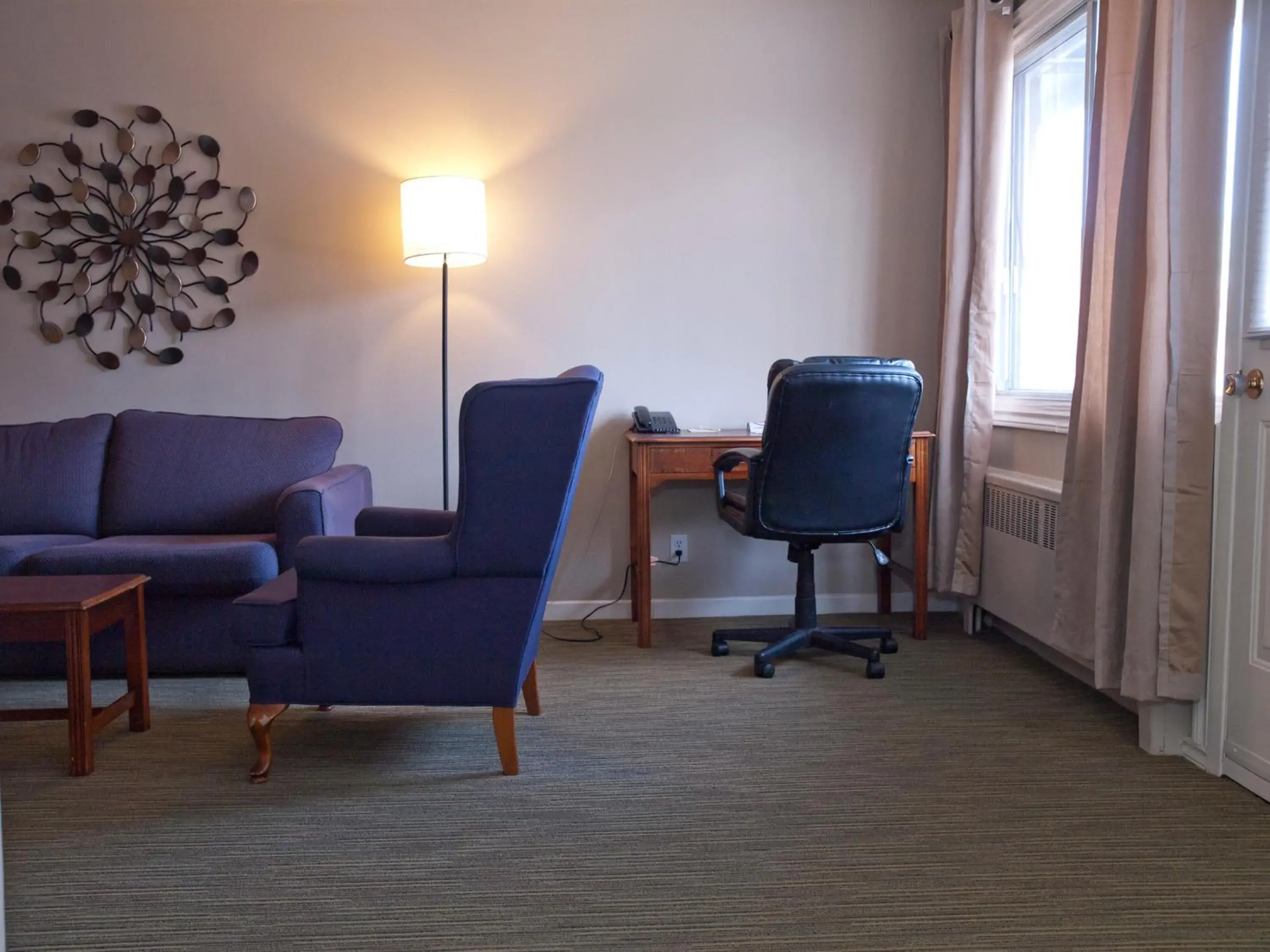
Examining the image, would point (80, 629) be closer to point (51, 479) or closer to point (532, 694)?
point (532, 694)

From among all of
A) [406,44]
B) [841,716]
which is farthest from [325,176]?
[841,716]

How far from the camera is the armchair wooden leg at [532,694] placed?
2.77 metres

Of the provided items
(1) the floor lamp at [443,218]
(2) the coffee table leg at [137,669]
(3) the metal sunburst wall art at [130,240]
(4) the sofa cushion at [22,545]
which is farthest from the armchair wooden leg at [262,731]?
(3) the metal sunburst wall art at [130,240]

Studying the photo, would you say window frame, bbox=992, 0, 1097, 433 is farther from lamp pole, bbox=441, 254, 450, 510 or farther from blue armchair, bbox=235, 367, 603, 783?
lamp pole, bbox=441, 254, 450, 510

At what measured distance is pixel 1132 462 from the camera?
8.24 ft

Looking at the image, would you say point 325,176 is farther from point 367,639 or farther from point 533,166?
point 367,639

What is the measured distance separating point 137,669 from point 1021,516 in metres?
2.72

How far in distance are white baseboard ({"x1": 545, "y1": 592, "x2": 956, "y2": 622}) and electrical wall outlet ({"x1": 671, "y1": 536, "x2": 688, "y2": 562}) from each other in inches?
6.9

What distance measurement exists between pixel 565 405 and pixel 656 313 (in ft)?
5.92

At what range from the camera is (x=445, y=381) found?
375 cm

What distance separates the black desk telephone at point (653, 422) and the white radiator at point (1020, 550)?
3.81 ft

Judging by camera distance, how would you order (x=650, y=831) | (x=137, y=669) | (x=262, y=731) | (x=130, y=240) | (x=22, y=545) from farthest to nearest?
(x=130, y=240) < (x=22, y=545) < (x=137, y=669) < (x=262, y=731) < (x=650, y=831)

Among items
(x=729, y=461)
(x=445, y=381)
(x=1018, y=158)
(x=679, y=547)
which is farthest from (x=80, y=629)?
(x=1018, y=158)

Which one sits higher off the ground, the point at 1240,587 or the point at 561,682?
the point at 1240,587
